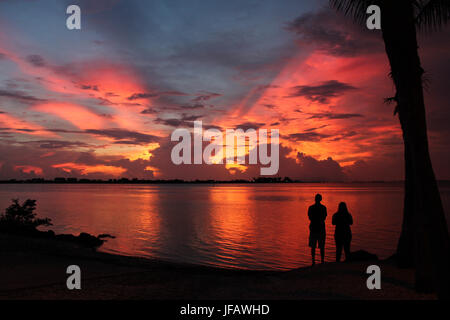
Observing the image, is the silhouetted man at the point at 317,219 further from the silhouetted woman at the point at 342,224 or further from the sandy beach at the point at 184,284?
the sandy beach at the point at 184,284

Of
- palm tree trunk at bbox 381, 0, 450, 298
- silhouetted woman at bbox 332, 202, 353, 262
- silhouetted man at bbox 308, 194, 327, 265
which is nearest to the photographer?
palm tree trunk at bbox 381, 0, 450, 298

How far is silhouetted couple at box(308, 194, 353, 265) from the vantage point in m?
12.5

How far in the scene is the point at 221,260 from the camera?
2147 cm

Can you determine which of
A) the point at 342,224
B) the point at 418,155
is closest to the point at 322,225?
the point at 342,224

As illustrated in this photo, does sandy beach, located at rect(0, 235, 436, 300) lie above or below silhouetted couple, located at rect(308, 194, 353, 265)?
below

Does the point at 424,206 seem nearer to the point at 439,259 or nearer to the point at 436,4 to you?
the point at 439,259

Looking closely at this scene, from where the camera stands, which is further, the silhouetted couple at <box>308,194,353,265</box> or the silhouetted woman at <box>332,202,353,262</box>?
the silhouetted woman at <box>332,202,353,262</box>

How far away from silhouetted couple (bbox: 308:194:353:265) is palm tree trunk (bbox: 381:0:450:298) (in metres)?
4.49

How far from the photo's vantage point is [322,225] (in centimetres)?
1266

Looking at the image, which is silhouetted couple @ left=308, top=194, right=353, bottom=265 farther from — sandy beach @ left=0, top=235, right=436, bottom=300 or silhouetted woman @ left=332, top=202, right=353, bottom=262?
sandy beach @ left=0, top=235, right=436, bottom=300

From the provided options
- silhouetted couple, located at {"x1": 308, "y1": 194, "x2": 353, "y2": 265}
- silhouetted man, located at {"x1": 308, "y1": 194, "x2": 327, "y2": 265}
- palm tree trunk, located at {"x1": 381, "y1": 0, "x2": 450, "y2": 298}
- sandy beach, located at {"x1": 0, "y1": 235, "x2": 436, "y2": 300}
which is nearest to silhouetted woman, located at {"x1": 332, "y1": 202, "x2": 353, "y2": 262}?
silhouetted couple, located at {"x1": 308, "y1": 194, "x2": 353, "y2": 265}

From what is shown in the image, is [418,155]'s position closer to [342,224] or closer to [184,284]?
[342,224]

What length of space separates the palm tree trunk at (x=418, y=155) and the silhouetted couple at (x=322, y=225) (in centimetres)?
449
